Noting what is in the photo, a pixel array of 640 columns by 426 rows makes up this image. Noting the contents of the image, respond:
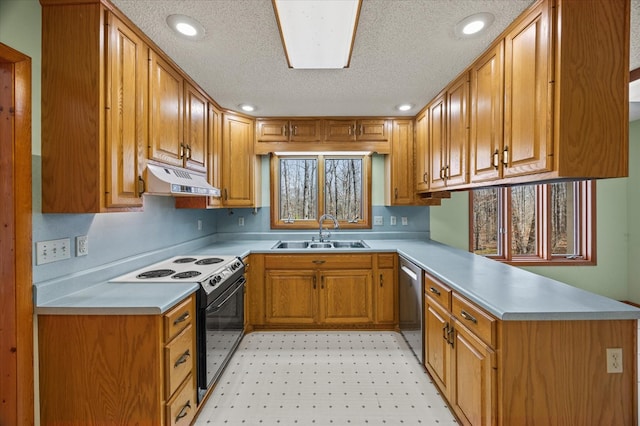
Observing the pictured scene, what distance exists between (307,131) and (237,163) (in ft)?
2.79

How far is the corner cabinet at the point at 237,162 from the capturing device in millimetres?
3238

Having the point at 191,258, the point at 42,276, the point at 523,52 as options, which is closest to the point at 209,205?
the point at 191,258

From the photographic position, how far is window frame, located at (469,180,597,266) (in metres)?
3.76

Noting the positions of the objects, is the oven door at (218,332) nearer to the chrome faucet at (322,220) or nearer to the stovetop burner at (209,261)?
the stovetop burner at (209,261)

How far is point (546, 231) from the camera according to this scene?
3812 millimetres

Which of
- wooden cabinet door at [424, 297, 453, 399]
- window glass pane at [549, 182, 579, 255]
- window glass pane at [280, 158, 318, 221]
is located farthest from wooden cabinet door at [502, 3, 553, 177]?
window glass pane at [549, 182, 579, 255]

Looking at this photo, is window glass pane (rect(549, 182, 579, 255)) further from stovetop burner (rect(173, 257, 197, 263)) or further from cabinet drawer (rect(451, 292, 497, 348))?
stovetop burner (rect(173, 257, 197, 263))

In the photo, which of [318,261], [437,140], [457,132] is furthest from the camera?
[318,261]

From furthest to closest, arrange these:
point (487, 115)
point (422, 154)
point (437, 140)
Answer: point (422, 154), point (437, 140), point (487, 115)

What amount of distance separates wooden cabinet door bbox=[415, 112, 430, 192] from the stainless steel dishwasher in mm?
866

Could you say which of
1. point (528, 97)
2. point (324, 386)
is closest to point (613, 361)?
point (528, 97)

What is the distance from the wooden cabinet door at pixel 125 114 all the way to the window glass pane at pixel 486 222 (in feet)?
11.7

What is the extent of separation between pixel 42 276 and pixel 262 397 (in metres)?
1.49

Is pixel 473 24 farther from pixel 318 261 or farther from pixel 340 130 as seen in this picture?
pixel 318 261
